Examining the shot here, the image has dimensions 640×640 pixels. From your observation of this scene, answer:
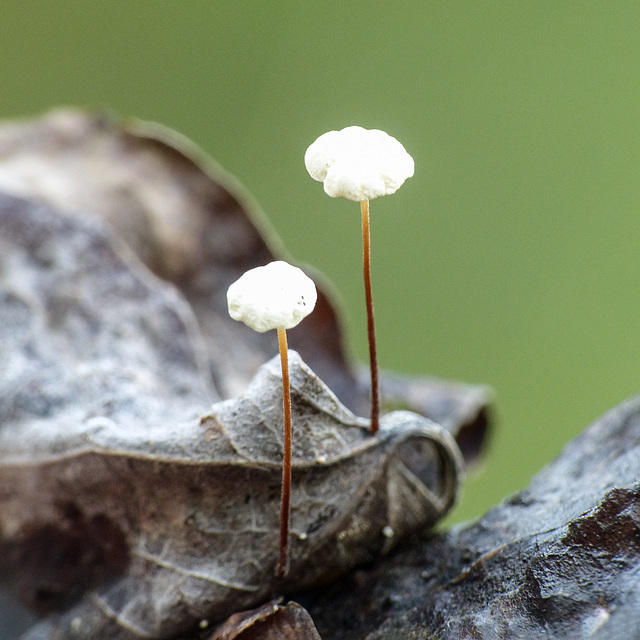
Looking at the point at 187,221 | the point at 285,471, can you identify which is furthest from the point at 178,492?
the point at 187,221

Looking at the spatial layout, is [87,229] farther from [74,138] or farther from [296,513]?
[296,513]

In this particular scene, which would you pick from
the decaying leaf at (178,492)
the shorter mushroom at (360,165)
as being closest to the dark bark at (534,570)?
the decaying leaf at (178,492)

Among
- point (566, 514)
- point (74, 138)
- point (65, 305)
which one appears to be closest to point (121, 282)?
point (65, 305)

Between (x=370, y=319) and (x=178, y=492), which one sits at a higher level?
(x=370, y=319)

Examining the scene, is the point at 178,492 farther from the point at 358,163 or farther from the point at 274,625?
the point at 358,163

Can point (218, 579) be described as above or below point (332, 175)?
below

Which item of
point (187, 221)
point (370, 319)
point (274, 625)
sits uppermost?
point (187, 221)

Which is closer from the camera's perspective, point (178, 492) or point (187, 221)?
point (178, 492)
